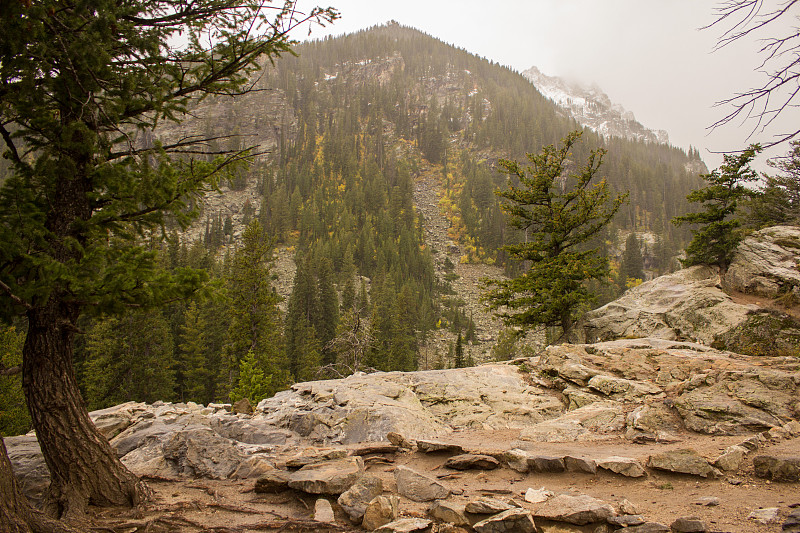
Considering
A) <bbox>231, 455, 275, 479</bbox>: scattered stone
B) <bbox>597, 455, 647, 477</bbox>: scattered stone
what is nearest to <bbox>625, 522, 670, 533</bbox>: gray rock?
<bbox>597, 455, 647, 477</bbox>: scattered stone

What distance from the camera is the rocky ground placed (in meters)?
4.59

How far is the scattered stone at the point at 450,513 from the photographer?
445 cm

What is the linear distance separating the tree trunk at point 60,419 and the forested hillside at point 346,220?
1.87m

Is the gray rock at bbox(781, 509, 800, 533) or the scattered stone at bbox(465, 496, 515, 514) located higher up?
the gray rock at bbox(781, 509, 800, 533)

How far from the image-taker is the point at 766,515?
3990 millimetres

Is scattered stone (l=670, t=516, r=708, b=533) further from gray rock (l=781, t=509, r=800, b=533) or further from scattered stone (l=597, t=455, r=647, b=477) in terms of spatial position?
scattered stone (l=597, t=455, r=647, b=477)

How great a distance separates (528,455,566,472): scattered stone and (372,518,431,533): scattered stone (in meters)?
2.48

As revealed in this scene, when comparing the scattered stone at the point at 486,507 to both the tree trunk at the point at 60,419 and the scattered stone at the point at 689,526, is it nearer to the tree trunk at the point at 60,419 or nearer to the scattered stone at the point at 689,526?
the scattered stone at the point at 689,526

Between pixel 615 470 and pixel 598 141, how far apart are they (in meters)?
146

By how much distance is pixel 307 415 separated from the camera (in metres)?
9.52

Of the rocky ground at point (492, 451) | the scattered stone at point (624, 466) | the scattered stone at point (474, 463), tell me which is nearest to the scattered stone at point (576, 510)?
the rocky ground at point (492, 451)

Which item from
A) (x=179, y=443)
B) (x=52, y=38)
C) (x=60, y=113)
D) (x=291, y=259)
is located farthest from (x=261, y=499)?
(x=291, y=259)

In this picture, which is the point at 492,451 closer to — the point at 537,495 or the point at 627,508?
the point at 537,495

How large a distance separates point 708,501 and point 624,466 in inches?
47.6
